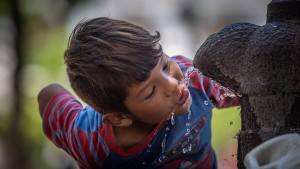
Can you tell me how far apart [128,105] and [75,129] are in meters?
0.49

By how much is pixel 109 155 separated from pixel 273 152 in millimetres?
1430

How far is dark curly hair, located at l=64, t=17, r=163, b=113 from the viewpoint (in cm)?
278

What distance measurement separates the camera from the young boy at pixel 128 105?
2793 millimetres

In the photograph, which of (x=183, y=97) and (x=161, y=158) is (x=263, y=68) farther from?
(x=161, y=158)

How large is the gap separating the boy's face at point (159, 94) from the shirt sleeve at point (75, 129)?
13.3 inches

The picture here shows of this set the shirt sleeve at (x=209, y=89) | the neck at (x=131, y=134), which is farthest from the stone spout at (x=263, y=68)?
the shirt sleeve at (x=209, y=89)

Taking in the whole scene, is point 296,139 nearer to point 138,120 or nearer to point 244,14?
point 138,120

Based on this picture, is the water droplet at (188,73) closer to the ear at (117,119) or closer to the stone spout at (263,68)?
the ear at (117,119)

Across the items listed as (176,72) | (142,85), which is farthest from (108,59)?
(176,72)

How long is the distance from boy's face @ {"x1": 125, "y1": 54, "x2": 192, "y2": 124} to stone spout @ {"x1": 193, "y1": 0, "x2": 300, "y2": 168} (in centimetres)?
56

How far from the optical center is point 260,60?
2020 millimetres

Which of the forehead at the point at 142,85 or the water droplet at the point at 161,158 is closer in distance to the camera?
the forehead at the point at 142,85

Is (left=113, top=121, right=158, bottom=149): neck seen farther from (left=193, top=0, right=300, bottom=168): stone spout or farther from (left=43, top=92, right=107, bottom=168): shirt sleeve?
(left=193, top=0, right=300, bottom=168): stone spout

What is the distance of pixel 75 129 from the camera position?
3.25 metres
